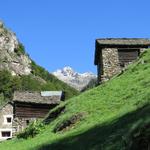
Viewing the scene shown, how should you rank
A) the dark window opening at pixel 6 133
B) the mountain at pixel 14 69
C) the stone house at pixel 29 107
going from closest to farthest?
the stone house at pixel 29 107 < the dark window opening at pixel 6 133 < the mountain at pixel 14 69

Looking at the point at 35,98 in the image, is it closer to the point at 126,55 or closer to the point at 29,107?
the point at 29,107

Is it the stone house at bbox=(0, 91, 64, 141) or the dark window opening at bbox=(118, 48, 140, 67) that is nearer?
the dark window opening at bbox=(118, 48, 140, 67)

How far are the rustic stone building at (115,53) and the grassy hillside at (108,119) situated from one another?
5.55 m

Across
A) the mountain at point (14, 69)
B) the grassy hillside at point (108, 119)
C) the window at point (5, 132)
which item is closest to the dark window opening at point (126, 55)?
the grassy hillside at point (108, 119)

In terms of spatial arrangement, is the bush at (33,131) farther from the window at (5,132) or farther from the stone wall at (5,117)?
the window at (5,132)

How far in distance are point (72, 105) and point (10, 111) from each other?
37.9 metres

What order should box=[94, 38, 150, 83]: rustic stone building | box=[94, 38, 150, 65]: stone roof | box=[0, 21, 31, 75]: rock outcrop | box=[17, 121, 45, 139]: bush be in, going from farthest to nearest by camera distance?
box=[0, 21, 31, 75]: rock outcrop < box=[94, 38, 150, 65]: stone roof < box=[94, 38, 150, 83]: rustic stone building < box=[17, 121, 45, 139]: bush

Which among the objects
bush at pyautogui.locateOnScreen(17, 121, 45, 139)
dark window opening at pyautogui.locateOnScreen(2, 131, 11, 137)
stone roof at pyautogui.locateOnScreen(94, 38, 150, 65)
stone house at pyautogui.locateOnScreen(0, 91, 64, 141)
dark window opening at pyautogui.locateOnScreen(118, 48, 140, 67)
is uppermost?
stone roof at pyautogui.locateOnScreen(94, 38, 150, 65)

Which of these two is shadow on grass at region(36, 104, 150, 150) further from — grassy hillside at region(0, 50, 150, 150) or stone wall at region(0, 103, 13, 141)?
stone wall at region(0, 103, 13, 141)

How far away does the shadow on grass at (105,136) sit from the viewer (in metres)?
15.8

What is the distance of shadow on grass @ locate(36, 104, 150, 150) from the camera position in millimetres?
15828

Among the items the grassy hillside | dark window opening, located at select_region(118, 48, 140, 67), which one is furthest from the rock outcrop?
the grassy hillside

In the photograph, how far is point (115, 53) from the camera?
43.1m

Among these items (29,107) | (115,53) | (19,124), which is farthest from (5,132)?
(115,53)
